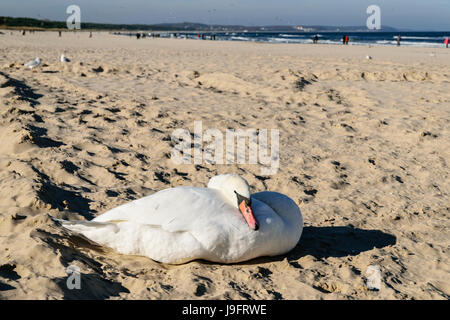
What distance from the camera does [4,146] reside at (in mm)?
5590

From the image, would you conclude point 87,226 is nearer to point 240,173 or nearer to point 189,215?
point 189,215

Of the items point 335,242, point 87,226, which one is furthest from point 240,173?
point 87,226

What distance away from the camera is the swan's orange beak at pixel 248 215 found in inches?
129

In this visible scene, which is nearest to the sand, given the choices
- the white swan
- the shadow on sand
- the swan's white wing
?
the shadow on sand

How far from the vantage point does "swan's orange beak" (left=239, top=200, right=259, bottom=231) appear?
3.27 metres

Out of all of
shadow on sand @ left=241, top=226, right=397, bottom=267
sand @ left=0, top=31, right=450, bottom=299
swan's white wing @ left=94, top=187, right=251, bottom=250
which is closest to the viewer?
sand @ left=0, top=31, right=450, bottom=299

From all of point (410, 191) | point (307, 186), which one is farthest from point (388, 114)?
point (307, 186)

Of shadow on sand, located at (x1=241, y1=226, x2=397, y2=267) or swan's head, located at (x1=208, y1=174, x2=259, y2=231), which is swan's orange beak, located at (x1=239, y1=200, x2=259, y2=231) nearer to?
swan's head, located at (x1=208, y1=174, x2=259, y2=231)

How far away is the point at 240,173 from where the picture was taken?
5699mm

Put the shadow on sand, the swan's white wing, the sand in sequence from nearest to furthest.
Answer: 1. the sand
2. the swan's white wing
3. the shadow on sand

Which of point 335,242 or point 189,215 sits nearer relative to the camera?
point 189,215

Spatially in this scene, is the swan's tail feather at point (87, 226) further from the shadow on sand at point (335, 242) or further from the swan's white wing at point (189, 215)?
the shadow on sand at point (335, 242)

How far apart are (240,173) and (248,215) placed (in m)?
2.40
